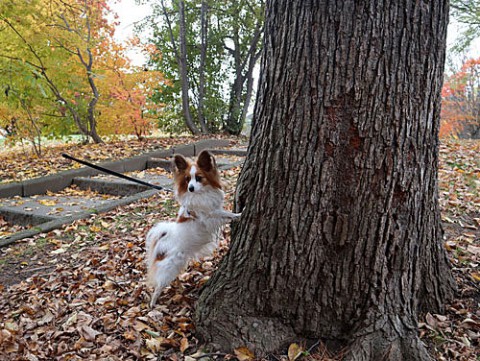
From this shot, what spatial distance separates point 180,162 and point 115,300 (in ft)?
4.09

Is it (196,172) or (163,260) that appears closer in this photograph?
(196,172)

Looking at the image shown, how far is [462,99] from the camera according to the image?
50.0ft

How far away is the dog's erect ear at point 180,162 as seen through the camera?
309cm

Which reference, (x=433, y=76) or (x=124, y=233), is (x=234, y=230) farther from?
(x=124, y=233)

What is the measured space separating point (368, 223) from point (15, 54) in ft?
29.1

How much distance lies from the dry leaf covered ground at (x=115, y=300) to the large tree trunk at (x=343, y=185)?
21cm

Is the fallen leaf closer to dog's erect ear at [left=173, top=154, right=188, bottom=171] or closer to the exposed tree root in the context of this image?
the exposed tree root

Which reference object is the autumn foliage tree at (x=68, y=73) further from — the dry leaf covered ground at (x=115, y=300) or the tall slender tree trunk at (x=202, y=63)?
the dry leaf covered ground at (x=115, y=300)

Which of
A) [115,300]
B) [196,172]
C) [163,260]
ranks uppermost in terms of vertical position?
[196,172]

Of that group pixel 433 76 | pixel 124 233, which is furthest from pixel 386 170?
pixel 124 233

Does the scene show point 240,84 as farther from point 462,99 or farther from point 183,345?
point 183,345

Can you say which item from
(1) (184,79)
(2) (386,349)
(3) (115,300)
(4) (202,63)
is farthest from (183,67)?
(2) (386,349)

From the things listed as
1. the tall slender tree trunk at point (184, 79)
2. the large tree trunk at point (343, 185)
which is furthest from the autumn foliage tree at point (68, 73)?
the large tree trunk at point (343, 185)

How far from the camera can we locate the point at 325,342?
252cm
